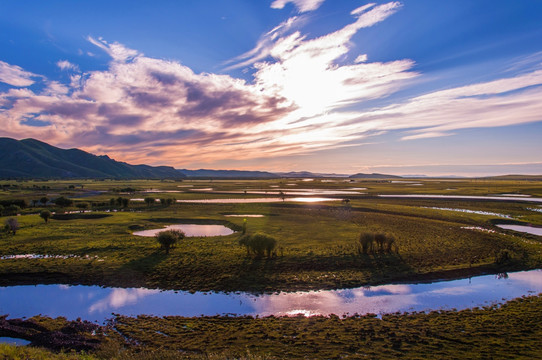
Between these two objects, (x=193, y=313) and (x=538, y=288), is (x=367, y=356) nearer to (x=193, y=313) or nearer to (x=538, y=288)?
(x=193, y=313)

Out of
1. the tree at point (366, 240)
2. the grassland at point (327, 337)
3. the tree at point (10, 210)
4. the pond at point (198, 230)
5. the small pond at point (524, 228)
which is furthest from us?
the tree at point (10, 210)

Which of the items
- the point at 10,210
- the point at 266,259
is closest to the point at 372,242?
the point at 266,259

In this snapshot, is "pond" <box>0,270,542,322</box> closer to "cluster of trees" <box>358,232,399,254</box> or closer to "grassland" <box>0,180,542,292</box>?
"grassland" <box>0,180,542,292</box>

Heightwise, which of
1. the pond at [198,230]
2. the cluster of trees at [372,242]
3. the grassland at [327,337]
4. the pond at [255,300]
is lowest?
the pond at [255,300]

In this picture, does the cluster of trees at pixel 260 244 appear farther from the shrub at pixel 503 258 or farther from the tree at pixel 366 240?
the shrub at pixel 503 258

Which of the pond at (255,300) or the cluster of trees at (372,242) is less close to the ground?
the cluster of trees at (372,242)

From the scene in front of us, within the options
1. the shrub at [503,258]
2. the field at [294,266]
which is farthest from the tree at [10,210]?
the shrub at [503,258]

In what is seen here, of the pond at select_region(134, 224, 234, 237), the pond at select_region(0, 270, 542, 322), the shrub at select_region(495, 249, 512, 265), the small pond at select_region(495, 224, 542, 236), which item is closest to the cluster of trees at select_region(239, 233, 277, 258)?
the pond at select_region(0, 270, 542, 322)
